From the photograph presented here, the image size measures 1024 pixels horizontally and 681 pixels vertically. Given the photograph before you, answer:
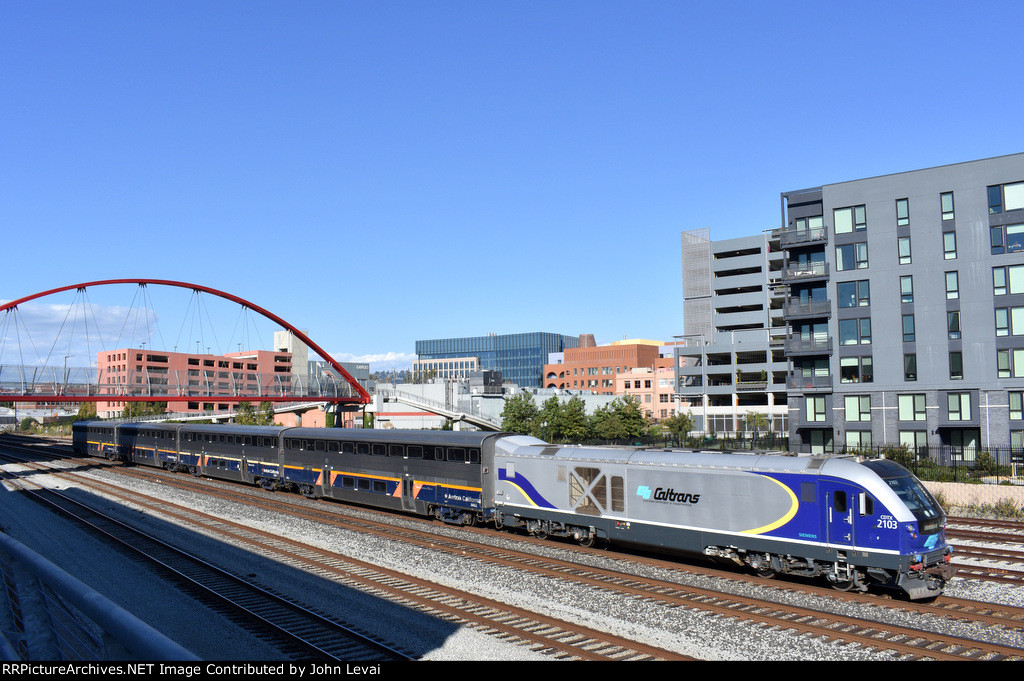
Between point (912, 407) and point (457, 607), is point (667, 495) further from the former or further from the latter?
point (912, 407)

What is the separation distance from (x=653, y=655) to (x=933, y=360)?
40.2 metres

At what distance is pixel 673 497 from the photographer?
21578mm

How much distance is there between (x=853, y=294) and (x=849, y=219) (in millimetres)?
5187

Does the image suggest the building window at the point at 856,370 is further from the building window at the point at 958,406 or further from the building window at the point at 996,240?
the building window at the point at 996,240

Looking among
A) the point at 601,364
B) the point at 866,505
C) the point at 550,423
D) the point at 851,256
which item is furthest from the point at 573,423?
the point at 601,364

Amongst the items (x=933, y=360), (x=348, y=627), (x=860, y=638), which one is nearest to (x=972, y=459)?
(x=933, y=360)

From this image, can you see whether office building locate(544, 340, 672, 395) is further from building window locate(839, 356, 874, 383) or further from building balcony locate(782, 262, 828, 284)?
building window locate(839, 356, 874, 383)

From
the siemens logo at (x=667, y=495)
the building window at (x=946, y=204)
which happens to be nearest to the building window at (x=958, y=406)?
the building window at (x=946, y=204)

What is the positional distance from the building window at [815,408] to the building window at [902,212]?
13.0 m

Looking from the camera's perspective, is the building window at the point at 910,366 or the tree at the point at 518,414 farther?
the tree at the point at 518,414

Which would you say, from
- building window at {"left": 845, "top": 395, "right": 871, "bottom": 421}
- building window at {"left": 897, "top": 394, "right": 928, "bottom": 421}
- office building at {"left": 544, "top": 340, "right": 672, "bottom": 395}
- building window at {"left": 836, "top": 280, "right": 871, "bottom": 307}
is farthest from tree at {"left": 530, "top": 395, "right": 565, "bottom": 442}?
office building at {"left": 544, "top": 340, "right": 672, "bottom": 395}

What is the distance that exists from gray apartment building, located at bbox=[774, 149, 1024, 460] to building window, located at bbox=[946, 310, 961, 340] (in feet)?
0.21

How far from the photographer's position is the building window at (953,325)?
45.0 m
